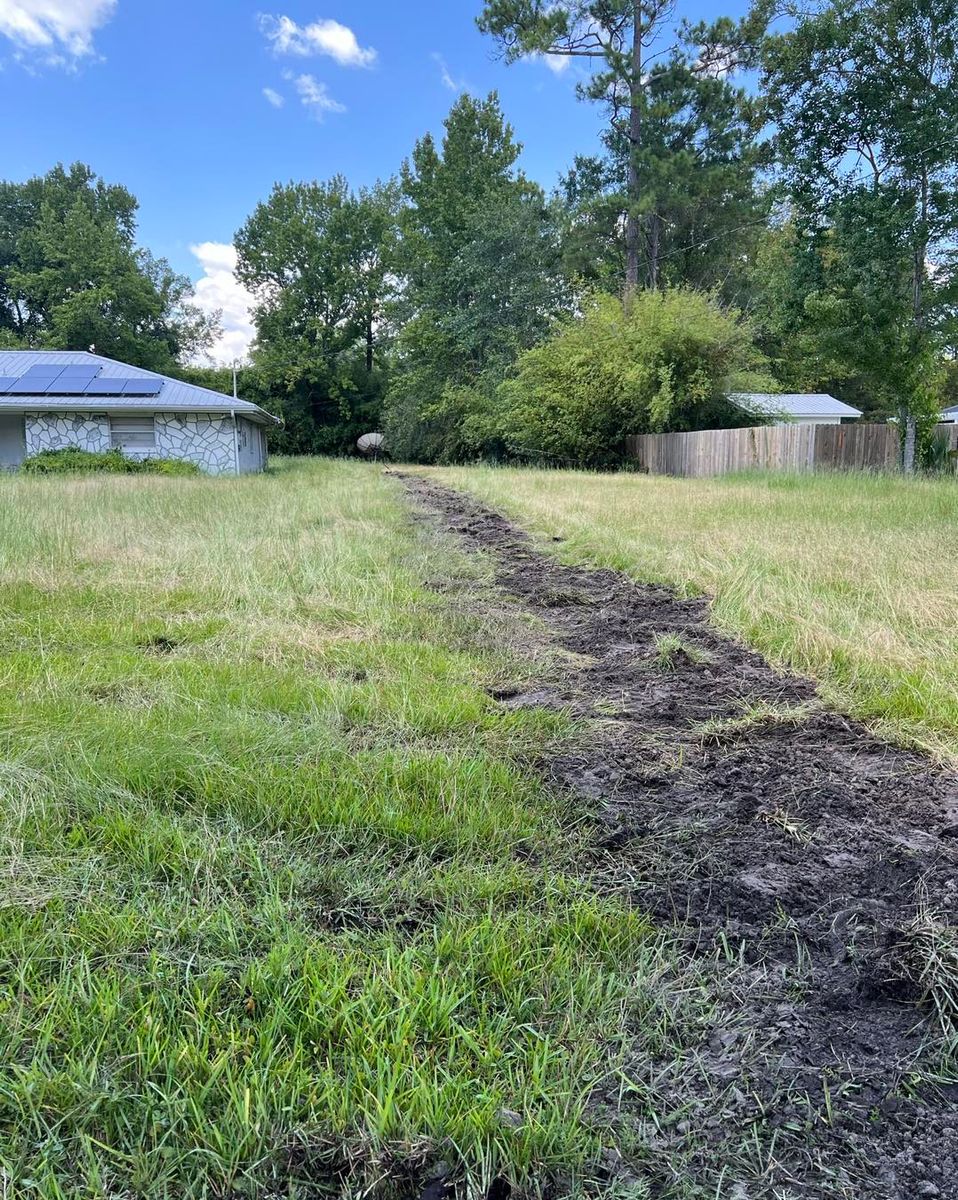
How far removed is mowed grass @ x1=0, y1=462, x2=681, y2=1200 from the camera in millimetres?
985

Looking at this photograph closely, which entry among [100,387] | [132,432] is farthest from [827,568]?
[100,387]

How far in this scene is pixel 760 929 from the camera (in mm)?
1480

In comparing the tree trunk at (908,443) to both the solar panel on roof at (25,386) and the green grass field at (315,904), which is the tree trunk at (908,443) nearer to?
the green grass field at (315,904)

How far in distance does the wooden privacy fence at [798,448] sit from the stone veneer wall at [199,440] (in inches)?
530

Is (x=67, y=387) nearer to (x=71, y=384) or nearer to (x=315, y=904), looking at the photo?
(x=71, y=384)

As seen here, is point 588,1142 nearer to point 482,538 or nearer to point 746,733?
point 746,733

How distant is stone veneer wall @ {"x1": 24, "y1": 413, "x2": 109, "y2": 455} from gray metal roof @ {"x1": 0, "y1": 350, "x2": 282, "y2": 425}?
0.29 m

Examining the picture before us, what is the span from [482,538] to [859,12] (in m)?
14.4

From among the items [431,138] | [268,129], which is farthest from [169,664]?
[268,129]

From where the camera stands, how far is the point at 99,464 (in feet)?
59.6

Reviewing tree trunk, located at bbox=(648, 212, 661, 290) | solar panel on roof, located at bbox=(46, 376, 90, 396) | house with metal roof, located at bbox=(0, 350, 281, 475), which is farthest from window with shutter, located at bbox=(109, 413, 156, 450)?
tree trunk, located at bbox=(648, 212, 661, 290)

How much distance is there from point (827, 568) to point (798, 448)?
36.3 ft

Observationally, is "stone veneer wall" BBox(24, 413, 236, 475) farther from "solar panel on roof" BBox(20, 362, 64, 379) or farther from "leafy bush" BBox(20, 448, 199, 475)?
"solar panel on roof" BBox(20, 362, 64, 379)

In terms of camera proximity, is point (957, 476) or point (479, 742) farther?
point (957, 476)
